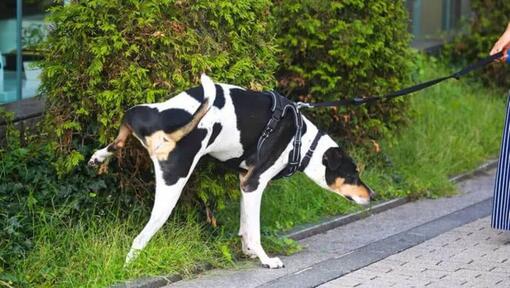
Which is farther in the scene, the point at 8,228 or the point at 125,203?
the point at 125,203

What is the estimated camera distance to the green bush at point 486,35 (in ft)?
40.5

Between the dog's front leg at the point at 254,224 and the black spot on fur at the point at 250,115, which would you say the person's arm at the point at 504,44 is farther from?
the dog's front leg at the point at 254,224

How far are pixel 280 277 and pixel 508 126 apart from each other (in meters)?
2.03

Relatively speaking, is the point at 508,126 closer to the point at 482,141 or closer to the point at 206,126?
the point at 206,126

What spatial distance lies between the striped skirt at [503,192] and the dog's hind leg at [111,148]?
2.77m

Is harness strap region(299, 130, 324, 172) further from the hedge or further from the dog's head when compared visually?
the hedge

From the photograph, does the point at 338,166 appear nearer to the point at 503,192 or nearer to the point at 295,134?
the point at 295,134

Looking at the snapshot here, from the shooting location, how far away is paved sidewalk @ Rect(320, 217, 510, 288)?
659 cm

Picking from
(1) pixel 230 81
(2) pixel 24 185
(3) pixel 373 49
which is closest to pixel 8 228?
(2) pixel 24 185

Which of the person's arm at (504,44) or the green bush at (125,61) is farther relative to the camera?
the person's arm at (504,44)

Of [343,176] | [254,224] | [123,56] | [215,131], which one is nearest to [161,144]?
[215,131]

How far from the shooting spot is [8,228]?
20.2 ft

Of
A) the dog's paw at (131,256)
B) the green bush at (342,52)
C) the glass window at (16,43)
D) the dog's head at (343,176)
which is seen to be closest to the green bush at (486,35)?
the green bush at (342,52)

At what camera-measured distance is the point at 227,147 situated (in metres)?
6.57
